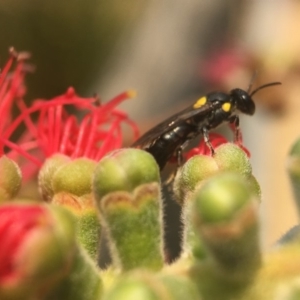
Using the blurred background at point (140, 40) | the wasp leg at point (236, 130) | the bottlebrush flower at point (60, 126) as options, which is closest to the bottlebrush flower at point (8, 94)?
the bottlebrush flower at point (60, 126)

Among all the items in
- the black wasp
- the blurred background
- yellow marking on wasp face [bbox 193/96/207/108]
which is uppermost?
yellow marking on wasp face [bbox 193/96/207/108]

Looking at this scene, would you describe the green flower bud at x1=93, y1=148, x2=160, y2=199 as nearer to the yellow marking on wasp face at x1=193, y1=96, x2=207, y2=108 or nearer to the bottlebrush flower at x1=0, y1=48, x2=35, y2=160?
the bottlebrush flower at x1=0, y1=48, x2=35, y2=160

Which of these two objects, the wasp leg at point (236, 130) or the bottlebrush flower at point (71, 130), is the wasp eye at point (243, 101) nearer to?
the wasp leg at point (236, 130)

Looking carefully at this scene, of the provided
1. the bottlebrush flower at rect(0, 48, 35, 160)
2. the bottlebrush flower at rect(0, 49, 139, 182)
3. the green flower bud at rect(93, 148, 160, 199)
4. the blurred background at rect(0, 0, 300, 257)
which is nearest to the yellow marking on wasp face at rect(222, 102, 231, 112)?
the bottlebrush flower at rect(0, 49, 139, 182)

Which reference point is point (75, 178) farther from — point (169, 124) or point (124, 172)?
point (169, 124)

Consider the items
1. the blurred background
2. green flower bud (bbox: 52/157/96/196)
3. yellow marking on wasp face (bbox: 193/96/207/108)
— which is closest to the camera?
green flower bud (bbox: 52/157/96/196)

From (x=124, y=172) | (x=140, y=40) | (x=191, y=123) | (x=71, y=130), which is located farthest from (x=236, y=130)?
(x=140, y=40)

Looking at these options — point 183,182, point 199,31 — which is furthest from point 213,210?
point 199,31

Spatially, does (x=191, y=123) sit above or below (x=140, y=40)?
above

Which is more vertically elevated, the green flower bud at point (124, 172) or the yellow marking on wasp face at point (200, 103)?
the green flower bud at point (124, 172)
